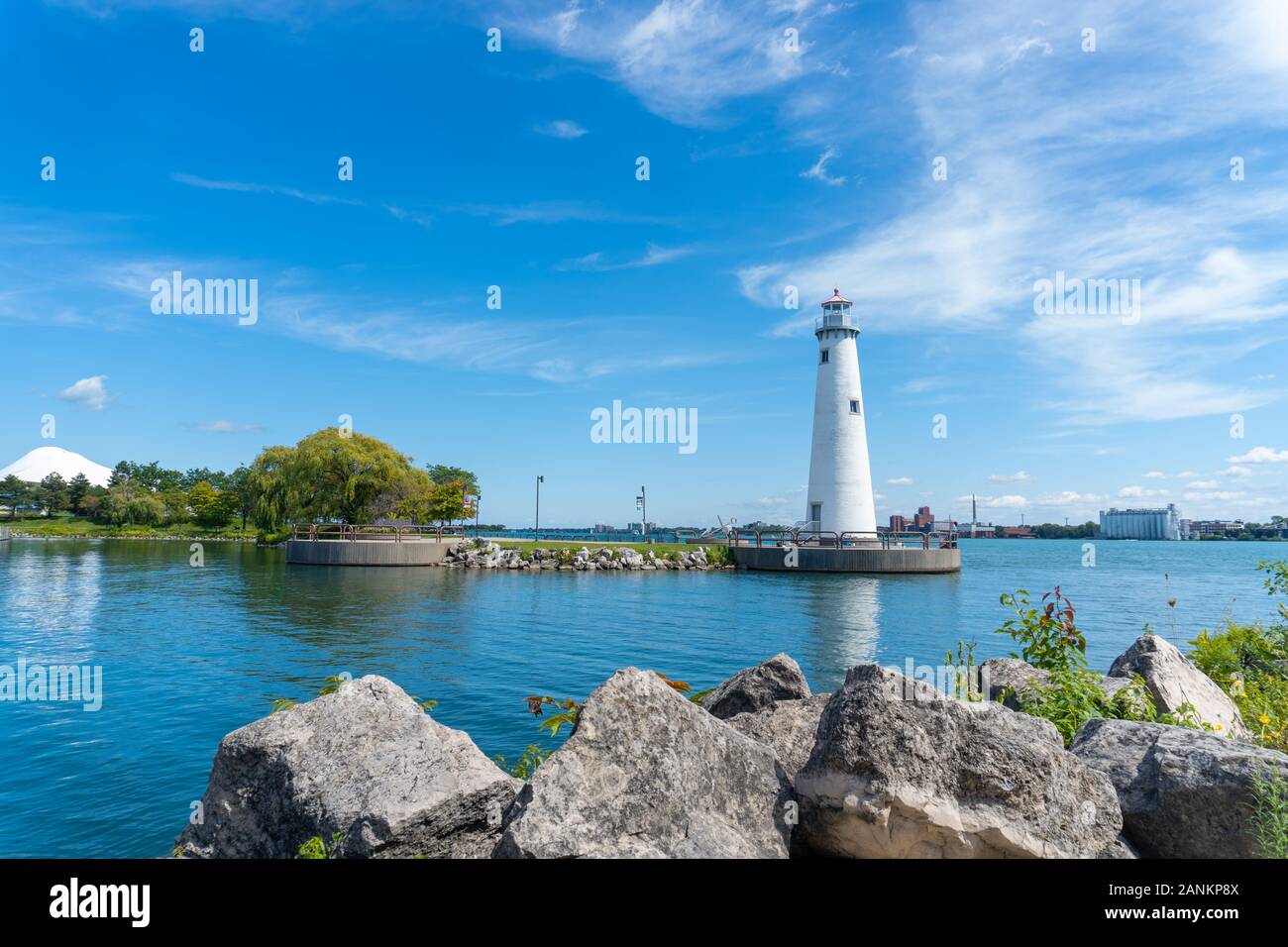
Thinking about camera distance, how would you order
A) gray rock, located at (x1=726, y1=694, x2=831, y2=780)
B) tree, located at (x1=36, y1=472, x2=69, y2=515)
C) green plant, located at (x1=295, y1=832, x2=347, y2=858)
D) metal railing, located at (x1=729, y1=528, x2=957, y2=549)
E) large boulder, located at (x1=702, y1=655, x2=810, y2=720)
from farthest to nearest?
tree, located at (x1=36, y1=472, x2=69, y2=515) < metal railing, located at (x1=729, y1=528, x2=957, y2=549) < large boulder, located at (x1=702, y1=655, x2=810, y2=720) < gray rock, located at (x1=726, y1=694, x2=831, y2=780) < green plant, located at (x1=295, y1=832, x2=347, y2=858)

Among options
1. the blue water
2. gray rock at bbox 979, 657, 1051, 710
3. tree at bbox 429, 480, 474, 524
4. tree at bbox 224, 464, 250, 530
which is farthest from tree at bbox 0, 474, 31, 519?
gray rock at bbox 979, 657, 1051, 710

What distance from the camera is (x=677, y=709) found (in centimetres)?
474

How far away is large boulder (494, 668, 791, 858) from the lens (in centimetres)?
402

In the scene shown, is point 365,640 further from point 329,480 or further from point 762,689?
point 329,480

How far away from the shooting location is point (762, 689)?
7.89 meters

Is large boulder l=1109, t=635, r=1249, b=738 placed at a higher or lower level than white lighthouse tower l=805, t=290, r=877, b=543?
lower

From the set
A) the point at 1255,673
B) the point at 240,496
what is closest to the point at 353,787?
the point at 1255,673

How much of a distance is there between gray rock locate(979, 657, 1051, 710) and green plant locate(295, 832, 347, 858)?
618 centimetres

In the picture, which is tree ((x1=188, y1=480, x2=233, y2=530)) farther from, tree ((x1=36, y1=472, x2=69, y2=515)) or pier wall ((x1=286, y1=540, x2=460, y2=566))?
pier wall ((x1=286, y1=540, x2=460, y2=566))

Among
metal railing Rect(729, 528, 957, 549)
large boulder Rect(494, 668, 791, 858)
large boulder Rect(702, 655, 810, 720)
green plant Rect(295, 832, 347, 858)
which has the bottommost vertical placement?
metal railing Rect(729, 528, 957, 549)

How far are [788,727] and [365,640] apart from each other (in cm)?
1784

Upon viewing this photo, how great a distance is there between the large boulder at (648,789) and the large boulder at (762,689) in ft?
9.36

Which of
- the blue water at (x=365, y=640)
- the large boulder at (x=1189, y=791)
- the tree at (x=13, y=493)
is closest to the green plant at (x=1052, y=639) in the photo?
the large boulder at (x=1189, y=791)
